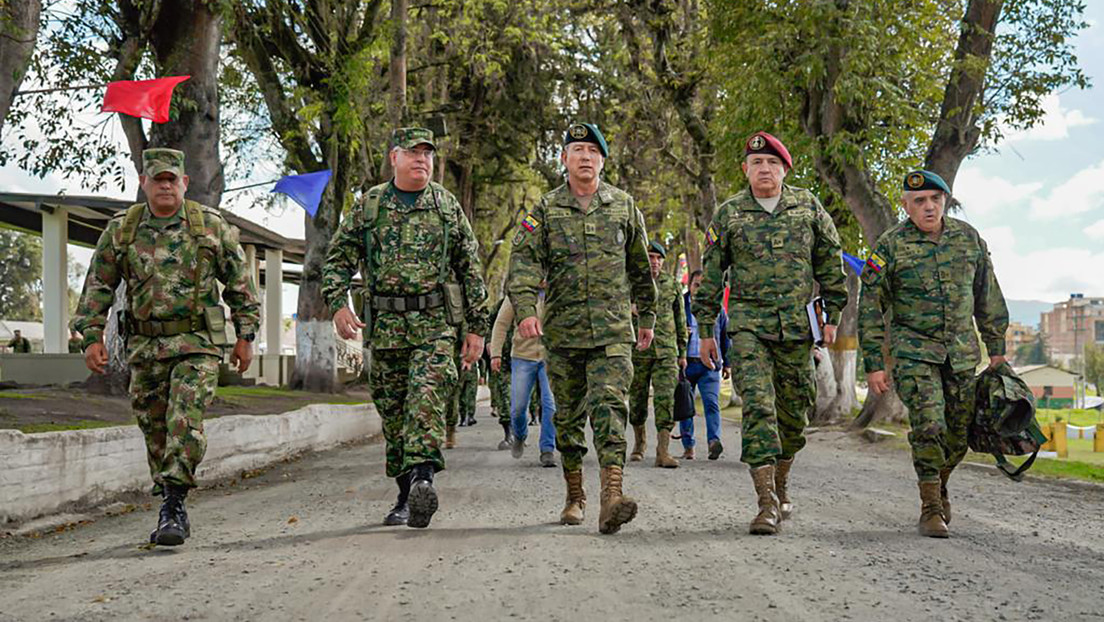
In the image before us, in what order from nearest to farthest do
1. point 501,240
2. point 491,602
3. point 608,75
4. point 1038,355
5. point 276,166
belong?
point 491,602
point 276,166
point 608,75
point 501,240
point 1038,355

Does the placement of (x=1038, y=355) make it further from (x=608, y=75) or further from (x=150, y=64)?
(x=150, y=64)

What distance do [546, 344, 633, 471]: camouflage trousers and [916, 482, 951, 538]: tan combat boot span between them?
176 centimetres

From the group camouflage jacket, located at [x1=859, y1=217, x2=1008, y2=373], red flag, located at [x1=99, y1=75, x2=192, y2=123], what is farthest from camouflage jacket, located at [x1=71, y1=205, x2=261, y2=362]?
red flag, located at [x1=99, y1=75, x2=192, y2=123]

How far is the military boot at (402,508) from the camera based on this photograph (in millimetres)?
6266

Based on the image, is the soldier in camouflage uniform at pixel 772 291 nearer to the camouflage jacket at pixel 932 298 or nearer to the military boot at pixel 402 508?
the camouflage jacket at pixel 932 298

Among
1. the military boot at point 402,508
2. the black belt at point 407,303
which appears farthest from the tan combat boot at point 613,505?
the black belt at point 407,303

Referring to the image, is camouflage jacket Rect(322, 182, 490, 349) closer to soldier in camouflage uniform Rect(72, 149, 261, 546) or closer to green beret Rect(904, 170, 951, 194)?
soldier in camouflage uniform Rect(72, 149, 261, 546)

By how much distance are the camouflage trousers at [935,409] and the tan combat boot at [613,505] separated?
181 centimetres

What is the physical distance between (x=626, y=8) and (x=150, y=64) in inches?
445

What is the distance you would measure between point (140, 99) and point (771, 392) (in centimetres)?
806

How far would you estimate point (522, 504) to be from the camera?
7176 millimetres

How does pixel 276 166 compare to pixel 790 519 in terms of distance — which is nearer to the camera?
pixel 790 519

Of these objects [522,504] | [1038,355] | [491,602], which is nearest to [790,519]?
[522,504]

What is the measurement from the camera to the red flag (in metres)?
11.1
